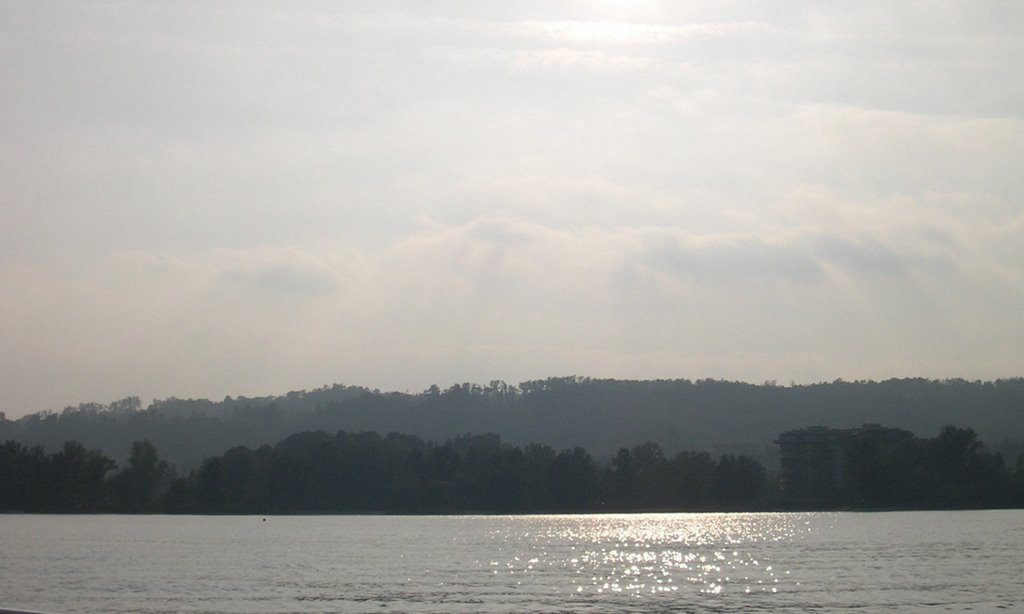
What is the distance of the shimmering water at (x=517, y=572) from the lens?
2778 inches

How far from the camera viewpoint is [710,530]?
188000 millimetres

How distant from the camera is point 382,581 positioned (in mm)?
86562

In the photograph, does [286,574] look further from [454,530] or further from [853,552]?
[454,530]

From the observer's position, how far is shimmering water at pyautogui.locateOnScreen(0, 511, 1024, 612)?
232 ft

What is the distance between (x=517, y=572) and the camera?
9500 centimetres

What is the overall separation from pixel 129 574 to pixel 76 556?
2695 centimetres

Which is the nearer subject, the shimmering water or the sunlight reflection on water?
the shimmering water

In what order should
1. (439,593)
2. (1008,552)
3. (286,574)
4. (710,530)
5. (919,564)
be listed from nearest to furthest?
(439,593), (286,574), (919,564), (1008,552), (710,530)

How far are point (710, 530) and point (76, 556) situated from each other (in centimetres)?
9775

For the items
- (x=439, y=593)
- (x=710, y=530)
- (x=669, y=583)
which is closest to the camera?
(x=439, y=593)

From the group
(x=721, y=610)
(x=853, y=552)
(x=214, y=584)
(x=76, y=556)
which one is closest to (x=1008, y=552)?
(x=853, y=552)

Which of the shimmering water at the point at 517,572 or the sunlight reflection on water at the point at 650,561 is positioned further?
the sunlight reflection on water at the point at 650,561

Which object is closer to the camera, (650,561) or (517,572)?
(517,572)

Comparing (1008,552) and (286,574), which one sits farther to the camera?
(1008,552)
